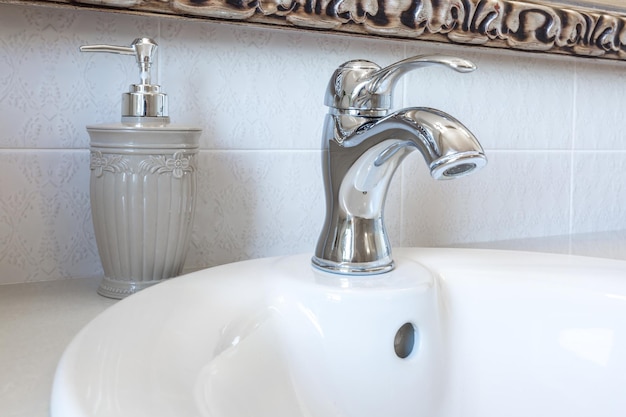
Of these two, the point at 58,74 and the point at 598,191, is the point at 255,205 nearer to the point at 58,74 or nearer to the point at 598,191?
the point at 58,74

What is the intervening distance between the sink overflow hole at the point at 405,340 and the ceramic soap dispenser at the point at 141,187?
0.21 metres

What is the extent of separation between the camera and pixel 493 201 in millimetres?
893

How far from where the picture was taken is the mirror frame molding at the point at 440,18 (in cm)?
65

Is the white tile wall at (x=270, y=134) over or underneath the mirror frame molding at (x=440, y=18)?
underneath

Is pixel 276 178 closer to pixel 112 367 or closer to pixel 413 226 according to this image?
pixel 413 226

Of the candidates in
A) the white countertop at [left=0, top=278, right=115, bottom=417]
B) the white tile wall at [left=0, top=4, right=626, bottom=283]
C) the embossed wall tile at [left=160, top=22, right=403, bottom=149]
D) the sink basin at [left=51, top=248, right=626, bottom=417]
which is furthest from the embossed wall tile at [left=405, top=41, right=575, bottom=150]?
the white countertop at [left=0, top=278, right=115, bottom=417]

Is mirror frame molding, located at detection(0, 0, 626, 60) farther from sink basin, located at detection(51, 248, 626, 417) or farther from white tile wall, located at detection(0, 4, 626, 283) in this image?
sink basin, located at detection(51, 248, 626, 417)

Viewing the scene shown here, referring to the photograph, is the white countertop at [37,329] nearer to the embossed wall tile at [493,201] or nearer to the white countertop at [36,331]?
the white countertop at [36,331]

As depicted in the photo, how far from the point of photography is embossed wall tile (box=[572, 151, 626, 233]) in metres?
0.96

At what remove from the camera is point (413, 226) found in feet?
2.75

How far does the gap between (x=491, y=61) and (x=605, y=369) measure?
44cm

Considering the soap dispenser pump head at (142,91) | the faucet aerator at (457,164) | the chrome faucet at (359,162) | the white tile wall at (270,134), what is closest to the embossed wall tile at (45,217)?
the white tile wall at (270,134)

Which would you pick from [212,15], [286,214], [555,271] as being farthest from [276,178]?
[555,271]

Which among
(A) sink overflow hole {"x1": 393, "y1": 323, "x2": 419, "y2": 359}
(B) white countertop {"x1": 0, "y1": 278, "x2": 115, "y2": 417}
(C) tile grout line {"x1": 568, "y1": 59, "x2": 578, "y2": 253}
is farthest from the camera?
(C) tile grout line {"x1": 568, "y1": 59, "x2": 578, "y2": 253}
